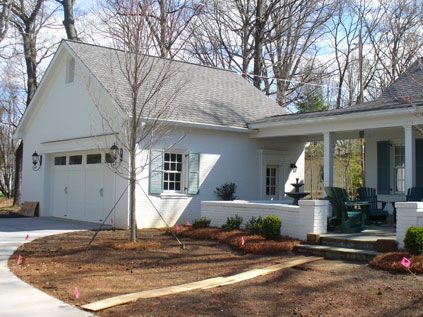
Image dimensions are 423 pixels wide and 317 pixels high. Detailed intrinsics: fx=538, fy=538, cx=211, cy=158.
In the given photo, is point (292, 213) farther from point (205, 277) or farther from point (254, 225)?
point (205, 277)

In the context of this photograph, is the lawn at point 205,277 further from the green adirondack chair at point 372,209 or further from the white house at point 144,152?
the white house at point 144,152

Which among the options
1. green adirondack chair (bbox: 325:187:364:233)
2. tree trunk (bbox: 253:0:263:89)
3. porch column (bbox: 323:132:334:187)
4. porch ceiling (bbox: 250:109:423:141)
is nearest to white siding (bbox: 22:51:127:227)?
porch ceiling (bbox: 250:109:423:141)

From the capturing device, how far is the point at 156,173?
16156 mm

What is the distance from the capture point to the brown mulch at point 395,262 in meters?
8.75

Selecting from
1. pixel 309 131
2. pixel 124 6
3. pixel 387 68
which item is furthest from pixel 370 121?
pixel 387 68

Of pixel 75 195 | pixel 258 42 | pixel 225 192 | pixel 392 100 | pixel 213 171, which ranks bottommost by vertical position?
pixel 75 195

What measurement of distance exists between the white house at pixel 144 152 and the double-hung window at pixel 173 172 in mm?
32

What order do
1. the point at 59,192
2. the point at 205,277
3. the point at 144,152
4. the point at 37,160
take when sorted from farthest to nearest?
the point at 37,160 < the point at 59,192 < the point at 144,152 < the point at 205,277

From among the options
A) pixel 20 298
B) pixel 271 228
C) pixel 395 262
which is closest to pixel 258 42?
pixel 271 228

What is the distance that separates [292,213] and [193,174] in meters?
5.39

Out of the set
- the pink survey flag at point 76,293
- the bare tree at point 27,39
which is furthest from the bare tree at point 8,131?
the pink survey flag at point 76,293

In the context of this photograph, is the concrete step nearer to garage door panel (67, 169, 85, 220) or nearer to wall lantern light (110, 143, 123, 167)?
wall lantern light (110, 143, 123, 167)

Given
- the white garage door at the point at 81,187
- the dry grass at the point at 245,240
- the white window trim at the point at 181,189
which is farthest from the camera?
the white garage door at the point at 81,187

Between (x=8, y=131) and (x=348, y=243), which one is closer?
(x=348, y=243)
